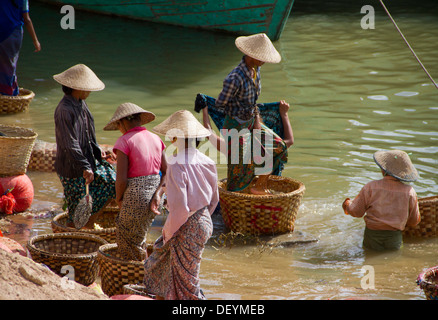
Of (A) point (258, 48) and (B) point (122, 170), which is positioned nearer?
(B) point (122, 170)

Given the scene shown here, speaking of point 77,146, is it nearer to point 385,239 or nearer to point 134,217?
point 134,217

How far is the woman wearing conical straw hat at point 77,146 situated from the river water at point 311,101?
808 mm

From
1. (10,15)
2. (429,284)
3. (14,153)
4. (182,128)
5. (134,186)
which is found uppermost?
(10,15)

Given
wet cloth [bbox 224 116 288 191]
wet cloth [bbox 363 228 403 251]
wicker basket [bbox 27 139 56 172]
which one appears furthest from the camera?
wicker basket [bbox 27 139 56 172]

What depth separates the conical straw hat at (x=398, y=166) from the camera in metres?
5.71

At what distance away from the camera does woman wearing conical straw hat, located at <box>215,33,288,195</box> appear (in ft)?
20.2

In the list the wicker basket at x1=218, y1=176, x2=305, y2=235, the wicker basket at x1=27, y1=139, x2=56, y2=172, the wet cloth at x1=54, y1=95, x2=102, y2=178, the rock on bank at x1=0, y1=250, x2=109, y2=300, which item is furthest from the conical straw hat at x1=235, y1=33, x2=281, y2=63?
the rock on bank at x1=0, y1=250, x2=109, y2=300

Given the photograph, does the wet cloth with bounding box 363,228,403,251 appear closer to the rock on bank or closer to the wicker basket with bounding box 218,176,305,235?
the wicker basket with bounding box 218,176,305,235

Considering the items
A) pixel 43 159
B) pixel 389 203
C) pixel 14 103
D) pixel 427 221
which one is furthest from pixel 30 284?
pixel 14 103

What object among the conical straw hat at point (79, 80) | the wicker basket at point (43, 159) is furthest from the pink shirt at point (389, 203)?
the wicker basket at point (43, 159)

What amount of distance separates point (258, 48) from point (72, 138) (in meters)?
1.95

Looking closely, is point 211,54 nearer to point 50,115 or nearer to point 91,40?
point 91,40

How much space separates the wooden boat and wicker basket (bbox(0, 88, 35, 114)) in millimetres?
6788

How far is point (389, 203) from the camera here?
5801mm
